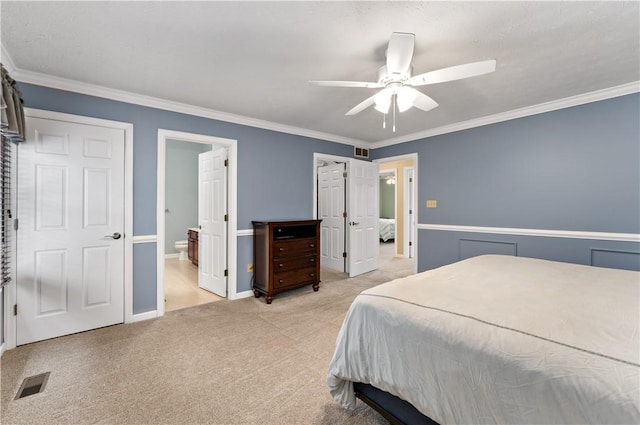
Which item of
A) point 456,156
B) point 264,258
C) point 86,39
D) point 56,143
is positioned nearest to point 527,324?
point 264,258

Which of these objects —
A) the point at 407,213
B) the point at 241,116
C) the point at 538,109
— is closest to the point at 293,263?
the point at 241,116

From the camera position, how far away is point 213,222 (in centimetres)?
397

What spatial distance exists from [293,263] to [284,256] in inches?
7.2

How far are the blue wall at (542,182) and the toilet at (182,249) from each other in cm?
505

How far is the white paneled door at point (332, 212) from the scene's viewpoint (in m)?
5.25

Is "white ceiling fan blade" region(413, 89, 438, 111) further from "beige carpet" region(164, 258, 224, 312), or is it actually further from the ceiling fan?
"beige carpet" region(164, 258, 224, 312)

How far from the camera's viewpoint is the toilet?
20.2 feet

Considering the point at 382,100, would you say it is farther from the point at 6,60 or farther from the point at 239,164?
the point at 6,60

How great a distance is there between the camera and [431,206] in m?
4.45

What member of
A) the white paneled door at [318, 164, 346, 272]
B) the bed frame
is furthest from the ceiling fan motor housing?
the white paneled door at [318, 164, 346, 272]

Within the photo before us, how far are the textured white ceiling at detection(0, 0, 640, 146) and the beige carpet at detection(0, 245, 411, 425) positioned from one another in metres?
2.45

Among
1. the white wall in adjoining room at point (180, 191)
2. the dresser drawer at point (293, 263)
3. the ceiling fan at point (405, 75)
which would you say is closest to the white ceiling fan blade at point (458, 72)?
the ceiling fan at point (405, 75)

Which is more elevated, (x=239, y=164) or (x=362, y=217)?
(x=239, y=164)

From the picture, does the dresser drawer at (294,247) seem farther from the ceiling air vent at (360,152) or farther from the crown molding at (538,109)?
the crown molding at (538,109)
